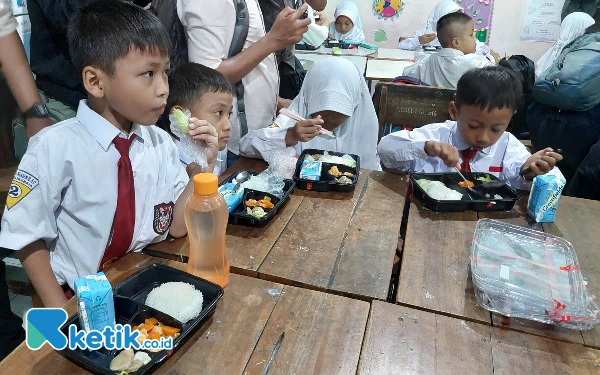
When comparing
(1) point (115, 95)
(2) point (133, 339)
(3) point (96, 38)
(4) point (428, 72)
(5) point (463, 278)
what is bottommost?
(4) point (428, 72)

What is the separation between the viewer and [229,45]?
188 centimetres

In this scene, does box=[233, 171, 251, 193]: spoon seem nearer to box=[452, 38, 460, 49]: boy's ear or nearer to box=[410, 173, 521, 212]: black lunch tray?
box=[410, 173, 521, 212]: black lunch tray

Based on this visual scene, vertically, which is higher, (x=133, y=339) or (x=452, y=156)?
(x=133, y=339)

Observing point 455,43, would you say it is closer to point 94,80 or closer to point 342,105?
point 342,105

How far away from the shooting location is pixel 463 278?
44.8 inches

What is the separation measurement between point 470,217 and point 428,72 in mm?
2629

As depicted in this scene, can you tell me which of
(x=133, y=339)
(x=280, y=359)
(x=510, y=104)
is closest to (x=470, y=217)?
(x=510, y=104)

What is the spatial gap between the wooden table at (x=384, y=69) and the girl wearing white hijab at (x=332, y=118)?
4.91ft

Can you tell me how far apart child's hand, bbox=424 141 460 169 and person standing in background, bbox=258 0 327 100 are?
1.02 metres

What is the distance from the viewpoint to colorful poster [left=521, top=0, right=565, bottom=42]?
6711 millimetres

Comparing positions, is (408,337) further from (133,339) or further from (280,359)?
(133,339)

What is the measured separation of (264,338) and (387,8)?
737 cm

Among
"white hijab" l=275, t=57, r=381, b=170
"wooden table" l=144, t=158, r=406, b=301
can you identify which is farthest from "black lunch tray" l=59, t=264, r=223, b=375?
"white hijab" l=275, t=57, r=381, b=170

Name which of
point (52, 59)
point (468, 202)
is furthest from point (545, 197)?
point (52, 59)
